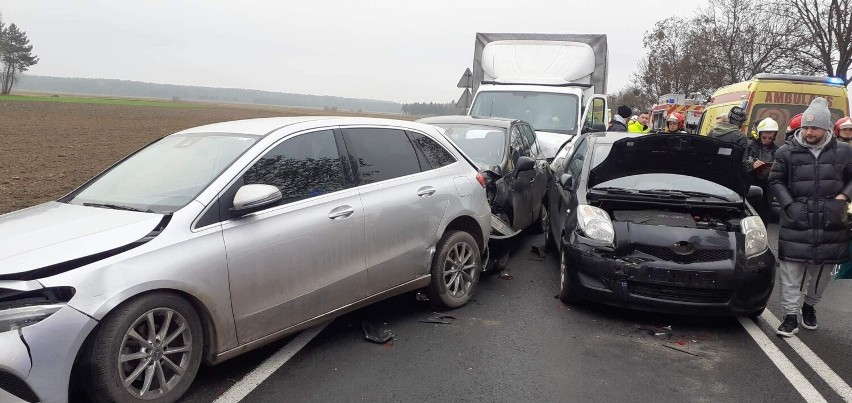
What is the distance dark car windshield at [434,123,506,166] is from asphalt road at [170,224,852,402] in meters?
2.23

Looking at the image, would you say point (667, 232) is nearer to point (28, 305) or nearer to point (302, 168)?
point (302, 168)

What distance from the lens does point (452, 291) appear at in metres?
5.36

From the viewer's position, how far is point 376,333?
4.65 m

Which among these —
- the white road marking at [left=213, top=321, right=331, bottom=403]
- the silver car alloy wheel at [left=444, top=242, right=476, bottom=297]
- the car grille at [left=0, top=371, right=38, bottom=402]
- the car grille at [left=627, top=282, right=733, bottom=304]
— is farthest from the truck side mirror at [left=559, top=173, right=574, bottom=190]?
the car grille at [left=0, top=371, right=38, bottom=402]

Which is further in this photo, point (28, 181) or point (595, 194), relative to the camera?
point (28, 181)

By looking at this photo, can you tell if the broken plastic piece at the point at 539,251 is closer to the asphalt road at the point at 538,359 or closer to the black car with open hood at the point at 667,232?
the black car with open hood at the point at 667,232

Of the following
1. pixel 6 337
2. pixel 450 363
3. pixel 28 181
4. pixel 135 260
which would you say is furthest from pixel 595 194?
pixel 28 181

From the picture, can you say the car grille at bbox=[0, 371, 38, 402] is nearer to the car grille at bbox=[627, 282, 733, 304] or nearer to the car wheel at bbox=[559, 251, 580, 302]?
the car wheel at bbox=[559, 251, 580, 302]

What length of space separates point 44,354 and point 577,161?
5526mm

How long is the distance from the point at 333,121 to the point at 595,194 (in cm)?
252

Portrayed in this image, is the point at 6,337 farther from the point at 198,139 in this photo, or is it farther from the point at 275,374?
the point at 198,139

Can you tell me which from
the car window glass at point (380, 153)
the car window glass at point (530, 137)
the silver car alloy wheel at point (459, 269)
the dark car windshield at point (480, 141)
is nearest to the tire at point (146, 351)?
the car window glass at point (380, 153)

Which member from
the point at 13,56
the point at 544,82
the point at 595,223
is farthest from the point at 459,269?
the point at 13,56

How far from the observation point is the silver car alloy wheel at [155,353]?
3125mm
